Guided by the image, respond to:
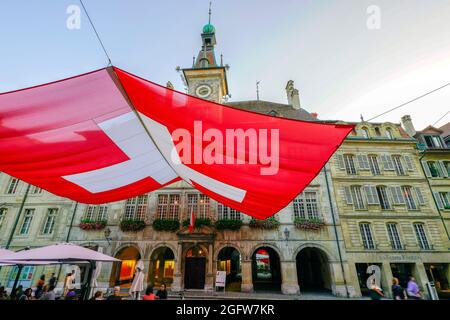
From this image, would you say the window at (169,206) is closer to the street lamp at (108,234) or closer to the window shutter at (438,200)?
the street lamp at (108,234)

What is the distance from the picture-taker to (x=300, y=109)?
73.7 feet

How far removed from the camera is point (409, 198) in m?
17.3

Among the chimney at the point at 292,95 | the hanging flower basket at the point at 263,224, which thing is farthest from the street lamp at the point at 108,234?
the chimney at the point at 292,95

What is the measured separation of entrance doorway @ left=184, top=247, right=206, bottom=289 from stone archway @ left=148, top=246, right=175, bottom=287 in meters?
1.95

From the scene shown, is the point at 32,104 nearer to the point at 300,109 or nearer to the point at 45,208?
the point at 45,208

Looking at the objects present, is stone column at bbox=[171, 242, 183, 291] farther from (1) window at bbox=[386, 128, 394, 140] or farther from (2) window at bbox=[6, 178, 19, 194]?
(1) window at bbox=[386, 128, 394, 140]

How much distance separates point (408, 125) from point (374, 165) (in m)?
7.39

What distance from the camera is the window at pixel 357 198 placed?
664 inches

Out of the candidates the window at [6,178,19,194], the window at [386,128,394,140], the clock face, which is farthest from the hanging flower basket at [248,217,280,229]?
the window at [6,178,19,194]

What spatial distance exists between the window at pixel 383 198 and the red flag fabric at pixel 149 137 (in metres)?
17.1

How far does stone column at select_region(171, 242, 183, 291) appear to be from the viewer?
14586mm

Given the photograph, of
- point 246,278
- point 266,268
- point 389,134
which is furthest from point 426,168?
point 266,268

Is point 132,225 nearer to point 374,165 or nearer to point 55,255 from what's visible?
point 55,255

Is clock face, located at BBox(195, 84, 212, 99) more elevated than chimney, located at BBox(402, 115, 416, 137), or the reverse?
clock face, located at BBox(195, 84, 212, 99)
